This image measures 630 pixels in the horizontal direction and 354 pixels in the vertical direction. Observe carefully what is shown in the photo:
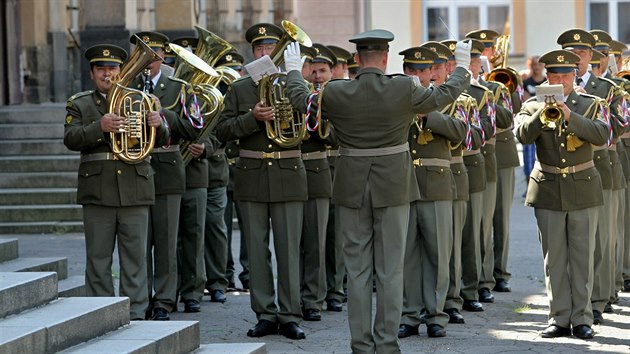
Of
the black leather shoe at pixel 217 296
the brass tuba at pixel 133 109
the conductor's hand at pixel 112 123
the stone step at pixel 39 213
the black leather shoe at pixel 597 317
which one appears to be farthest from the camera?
the stone step at pixel 39 213

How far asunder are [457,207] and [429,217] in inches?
34.2

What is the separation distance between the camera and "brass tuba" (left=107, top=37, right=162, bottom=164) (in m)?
11.1

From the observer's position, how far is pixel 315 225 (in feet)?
40.2

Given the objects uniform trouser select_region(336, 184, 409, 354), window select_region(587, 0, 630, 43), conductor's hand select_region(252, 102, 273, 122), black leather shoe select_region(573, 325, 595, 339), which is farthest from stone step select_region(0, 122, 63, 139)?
window select_region(587, 0, 630, 43)

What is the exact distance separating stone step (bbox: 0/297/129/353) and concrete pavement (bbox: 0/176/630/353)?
162cm

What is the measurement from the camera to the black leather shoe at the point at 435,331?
37.2 ft

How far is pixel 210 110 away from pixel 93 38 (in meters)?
7.59

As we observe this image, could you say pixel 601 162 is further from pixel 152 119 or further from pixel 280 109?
pixel 152 119

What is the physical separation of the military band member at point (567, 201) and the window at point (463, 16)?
79.6ft

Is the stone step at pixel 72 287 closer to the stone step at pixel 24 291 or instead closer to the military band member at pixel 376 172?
the stone step at pixel 24 291

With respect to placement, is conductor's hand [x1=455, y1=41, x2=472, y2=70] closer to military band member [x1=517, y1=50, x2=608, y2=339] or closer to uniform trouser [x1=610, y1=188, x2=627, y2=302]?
military band member [x1=517, y1=50, x2=608, y2=339]

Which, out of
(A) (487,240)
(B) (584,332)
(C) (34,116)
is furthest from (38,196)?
(B) (584,332)

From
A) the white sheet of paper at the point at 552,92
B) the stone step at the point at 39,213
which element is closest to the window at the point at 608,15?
the stone step at the point at 39,213

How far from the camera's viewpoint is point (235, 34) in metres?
28.5
